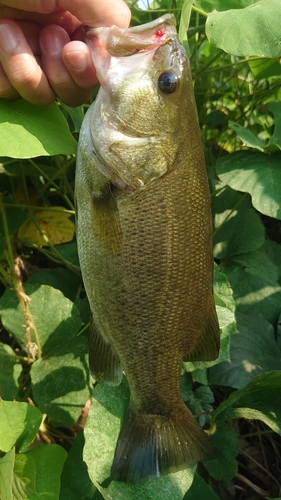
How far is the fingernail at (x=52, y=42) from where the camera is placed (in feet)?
3.42

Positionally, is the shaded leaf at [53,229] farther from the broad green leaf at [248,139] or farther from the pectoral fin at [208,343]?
the pectoral fin at [208,343]

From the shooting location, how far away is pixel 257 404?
57.4 inches

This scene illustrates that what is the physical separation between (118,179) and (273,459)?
1.56 m

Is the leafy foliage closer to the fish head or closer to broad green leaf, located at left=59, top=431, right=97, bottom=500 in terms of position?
broad green leaf, located at left=59, top=431, right=97, bottom=500

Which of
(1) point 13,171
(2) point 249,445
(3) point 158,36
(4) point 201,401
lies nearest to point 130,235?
(3) point 158,36

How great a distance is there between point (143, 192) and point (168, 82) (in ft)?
0.77

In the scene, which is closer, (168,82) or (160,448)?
(168,82)

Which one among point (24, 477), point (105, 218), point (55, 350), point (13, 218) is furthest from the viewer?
point (13, 218)

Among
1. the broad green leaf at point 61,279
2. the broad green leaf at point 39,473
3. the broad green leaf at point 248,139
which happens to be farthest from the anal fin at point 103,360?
the broad green leaf at point 248,139

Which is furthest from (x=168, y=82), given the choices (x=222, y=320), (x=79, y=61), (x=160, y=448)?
(x=160, y=448)

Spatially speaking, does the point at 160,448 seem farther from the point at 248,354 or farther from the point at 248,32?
the point at 248,32

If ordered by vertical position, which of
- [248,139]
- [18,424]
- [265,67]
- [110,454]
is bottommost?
[110,454]

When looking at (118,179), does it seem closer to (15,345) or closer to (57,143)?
(57,143)

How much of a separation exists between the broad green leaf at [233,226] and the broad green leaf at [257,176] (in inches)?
11.4
